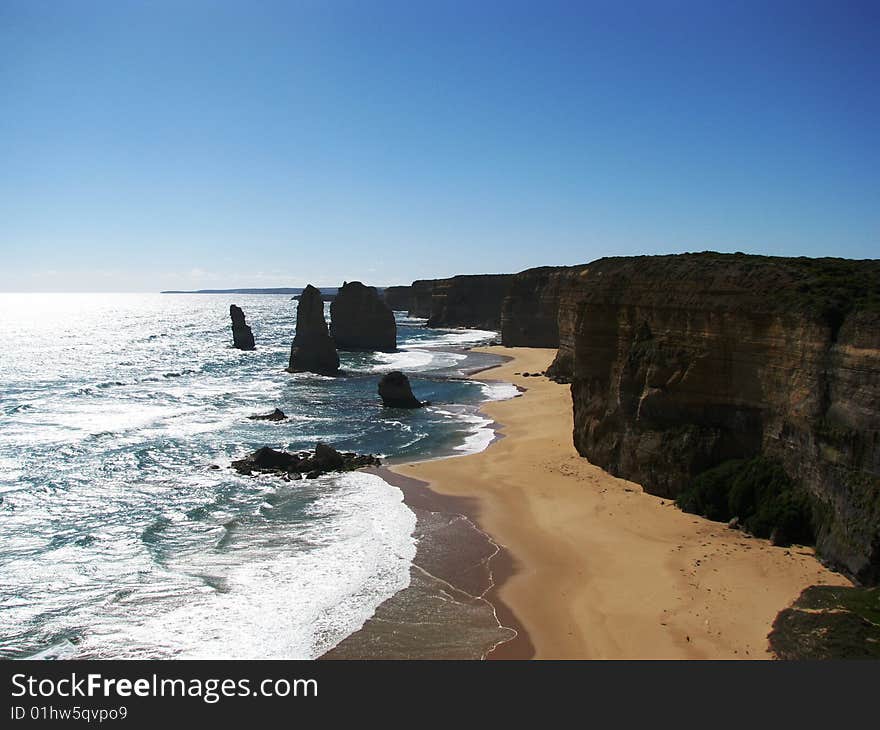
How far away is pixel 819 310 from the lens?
19.8 metres

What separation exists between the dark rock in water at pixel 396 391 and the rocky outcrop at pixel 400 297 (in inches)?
5640

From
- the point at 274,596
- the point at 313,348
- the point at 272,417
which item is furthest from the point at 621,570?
the point at 313,348

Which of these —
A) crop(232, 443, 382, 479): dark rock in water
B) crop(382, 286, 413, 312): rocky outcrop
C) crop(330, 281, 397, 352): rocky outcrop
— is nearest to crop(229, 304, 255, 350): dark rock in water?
crop(330, 281, 397, 352): rocky outcrop

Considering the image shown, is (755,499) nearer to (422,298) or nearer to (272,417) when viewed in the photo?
(272,417)

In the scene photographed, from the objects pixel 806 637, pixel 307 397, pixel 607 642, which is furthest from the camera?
pixel 307 397

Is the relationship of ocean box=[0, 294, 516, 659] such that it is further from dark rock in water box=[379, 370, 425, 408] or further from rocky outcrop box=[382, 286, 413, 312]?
rocky outcrop box=[382, 286, 413, 312]

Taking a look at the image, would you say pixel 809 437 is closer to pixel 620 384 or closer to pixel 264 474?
pixel 620 384

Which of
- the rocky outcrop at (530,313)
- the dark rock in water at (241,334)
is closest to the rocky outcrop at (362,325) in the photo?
the dark rock in water at (241,334)

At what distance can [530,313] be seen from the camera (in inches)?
3625

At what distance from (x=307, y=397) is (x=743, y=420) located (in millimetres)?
39980

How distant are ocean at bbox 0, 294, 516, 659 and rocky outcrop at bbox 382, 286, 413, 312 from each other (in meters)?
134

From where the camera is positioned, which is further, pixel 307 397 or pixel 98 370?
pixel 98 370

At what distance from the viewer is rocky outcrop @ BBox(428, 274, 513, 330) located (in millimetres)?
126312
